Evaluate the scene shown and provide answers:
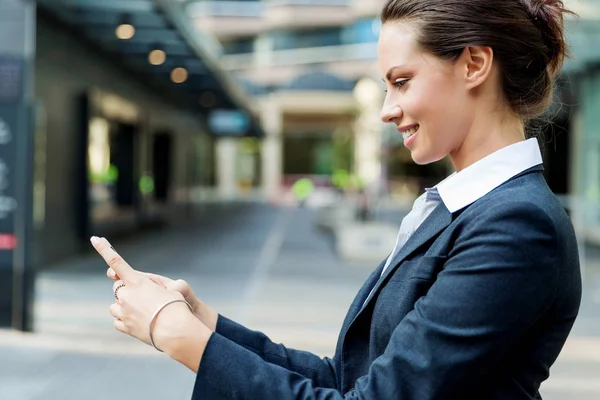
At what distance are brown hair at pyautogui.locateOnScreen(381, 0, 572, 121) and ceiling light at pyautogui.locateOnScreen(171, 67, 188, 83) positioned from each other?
16.4 meters

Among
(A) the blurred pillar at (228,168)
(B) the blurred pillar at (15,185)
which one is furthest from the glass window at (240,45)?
(B) the blurred pillar at (15,185)

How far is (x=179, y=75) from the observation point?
18.6m

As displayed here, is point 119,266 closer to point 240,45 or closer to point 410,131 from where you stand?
point 410,131

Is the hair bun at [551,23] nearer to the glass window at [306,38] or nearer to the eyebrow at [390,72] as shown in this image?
the eyebrow at [390,72]

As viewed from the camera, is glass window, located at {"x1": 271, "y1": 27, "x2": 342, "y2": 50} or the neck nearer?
the neck

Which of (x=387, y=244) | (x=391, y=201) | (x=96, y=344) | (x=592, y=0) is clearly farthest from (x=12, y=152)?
(x=391, y=201)

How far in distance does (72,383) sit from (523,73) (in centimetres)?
469

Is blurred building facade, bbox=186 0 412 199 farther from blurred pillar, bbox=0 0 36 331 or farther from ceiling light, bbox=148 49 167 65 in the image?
blurred pillar, bbox=0 0 36 331

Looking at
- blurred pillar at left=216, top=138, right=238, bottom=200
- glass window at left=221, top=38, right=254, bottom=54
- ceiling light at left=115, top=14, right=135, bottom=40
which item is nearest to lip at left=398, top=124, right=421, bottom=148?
ceiling light at left=115, top=14, right=135, bottom=40

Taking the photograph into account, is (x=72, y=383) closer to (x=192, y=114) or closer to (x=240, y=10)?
(x=192, y=114)

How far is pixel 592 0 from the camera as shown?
1570 centimetres

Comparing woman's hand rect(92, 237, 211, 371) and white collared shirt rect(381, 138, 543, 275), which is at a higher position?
white collared shirt rect(381, 138, 543, 275)

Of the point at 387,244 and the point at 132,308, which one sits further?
the point at 387,244

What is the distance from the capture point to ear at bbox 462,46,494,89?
1389mm
